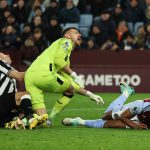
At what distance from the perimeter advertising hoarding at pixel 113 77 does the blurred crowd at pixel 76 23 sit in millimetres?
866

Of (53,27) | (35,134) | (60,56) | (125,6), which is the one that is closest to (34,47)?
(53,27)

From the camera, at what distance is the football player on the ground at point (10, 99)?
1165 cm

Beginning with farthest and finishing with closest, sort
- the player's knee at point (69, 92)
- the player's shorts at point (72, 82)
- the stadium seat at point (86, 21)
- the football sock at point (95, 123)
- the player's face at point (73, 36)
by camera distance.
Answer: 1. the stadium seat at point (86, 21)
2. the player's shorts at point (72, 82)
3. the player's face at point (73, 36)
4. the player's knee at point (69, 92)
5. the football sock at point (95, 123)

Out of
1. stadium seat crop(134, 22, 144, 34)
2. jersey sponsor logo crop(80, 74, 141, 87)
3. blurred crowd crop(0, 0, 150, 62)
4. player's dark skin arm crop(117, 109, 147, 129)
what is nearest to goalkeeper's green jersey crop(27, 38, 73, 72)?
player's dark skin arm crop(117, 109, 147, 129)

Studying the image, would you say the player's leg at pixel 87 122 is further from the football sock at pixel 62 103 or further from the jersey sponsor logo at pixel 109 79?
the jersey sponsor logo at pixel 109 79

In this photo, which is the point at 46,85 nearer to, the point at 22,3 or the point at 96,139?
the point at 96,139

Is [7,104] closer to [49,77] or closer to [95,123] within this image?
[49,77]

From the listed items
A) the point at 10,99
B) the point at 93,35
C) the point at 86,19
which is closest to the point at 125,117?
the point at 10,99

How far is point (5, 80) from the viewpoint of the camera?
39.0 feet

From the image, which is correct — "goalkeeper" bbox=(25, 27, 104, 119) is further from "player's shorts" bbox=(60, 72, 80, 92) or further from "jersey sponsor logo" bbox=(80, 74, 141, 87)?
"jersey sponsor logo" bbox=(80, 74, 141, 87)

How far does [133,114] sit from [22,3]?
42.4 ft

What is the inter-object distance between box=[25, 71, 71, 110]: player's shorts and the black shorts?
453 mm

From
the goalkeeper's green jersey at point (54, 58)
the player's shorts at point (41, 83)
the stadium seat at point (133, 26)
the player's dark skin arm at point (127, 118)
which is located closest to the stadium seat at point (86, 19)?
the stadium seat at point (133, 26)

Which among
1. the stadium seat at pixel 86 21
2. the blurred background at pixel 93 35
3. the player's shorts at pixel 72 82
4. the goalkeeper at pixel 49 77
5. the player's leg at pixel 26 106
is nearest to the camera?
the player's leg at pixel 26 106
